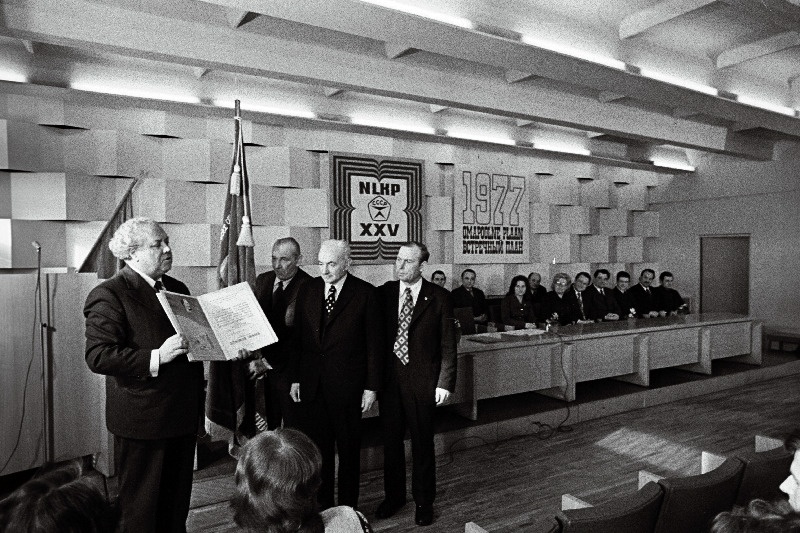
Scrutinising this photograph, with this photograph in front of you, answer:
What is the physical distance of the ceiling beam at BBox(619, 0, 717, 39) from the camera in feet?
12.0

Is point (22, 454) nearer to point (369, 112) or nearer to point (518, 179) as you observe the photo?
point (369, 112)

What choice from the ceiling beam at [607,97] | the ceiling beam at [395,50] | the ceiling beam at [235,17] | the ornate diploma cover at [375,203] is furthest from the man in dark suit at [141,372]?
the ceiling beam at [607,97]

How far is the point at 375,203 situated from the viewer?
22.9 ft

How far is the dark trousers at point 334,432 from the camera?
298cm

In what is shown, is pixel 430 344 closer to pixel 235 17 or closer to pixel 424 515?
pixel 424 515

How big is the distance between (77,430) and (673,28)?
5.20 metres

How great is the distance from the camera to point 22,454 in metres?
3.36

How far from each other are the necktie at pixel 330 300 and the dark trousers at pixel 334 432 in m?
0.43

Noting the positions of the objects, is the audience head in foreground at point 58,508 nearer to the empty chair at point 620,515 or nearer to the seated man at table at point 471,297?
the empty chair at point 620,515

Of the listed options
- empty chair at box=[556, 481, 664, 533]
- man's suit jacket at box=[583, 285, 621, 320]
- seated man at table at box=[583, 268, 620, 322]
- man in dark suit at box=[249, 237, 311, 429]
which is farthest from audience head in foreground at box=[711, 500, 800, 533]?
man's suit jacket at box=[583, 285, 621, 320]

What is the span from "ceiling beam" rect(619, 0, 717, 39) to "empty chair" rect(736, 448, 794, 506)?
9.15 ft

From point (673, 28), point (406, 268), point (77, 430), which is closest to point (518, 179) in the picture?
point (673, 28)

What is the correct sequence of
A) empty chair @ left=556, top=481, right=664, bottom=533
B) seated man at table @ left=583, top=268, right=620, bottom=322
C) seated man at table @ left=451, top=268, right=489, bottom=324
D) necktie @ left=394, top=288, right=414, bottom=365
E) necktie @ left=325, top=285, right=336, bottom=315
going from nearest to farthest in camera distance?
empty chair @ left=556, top=481, right=664, bottom=533 → necktie @ left=325, top=285, right=336, bottom=315 → necktie @ left=394, top=288, right=414, bottom=365 → seated man at table @ left=451, top=268, right=489, bottom=324 → seated man at table @ left=583, top=268, right=620, bottom=322

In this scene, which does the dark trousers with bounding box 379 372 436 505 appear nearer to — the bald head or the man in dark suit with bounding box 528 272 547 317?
the bald head
